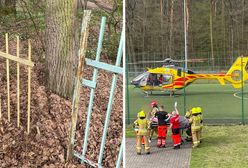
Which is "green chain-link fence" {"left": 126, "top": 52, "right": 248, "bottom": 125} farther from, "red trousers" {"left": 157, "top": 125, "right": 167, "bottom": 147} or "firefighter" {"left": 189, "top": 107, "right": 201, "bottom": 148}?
"firefighter" {"left": 189, "top": 107, "right": 201, "bottom": 148}

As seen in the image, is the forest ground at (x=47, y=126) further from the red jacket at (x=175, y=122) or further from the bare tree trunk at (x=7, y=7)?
the red jacket at (x=175, y=122)

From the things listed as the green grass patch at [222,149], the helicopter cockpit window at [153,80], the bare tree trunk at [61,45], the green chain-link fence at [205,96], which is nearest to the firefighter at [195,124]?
the green grass patch at [222,149]

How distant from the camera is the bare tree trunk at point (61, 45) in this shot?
7.64 ft

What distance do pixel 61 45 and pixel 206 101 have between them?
6327 millimetres

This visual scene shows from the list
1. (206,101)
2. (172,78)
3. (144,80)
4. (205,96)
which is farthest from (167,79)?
(205,96)

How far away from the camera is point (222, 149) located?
4910 mm

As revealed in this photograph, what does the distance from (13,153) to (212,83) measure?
26.3ft

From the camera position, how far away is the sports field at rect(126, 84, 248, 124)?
6990 millimetres

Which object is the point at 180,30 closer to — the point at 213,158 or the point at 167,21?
the point at 167,21

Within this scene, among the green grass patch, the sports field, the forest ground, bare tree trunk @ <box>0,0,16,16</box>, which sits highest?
bare tree trunk @ <box>0,0,16,16</box>

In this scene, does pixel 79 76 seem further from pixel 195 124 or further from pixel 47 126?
pixel 195 124

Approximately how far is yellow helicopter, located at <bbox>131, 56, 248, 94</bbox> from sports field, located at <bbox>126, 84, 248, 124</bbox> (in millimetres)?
237

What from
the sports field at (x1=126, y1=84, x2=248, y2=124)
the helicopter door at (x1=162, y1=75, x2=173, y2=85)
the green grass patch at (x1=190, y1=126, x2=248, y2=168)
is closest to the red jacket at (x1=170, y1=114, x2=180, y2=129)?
the green grass patch at (x1=190, y1=126, x2=248, y2=168)

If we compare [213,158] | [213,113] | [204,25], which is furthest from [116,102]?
[204,25]
